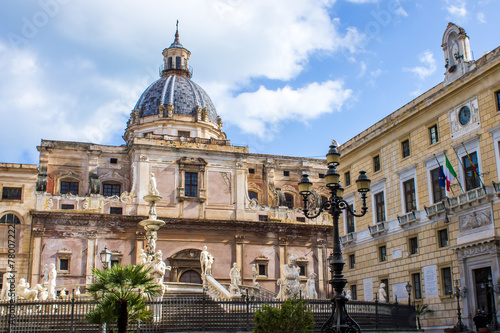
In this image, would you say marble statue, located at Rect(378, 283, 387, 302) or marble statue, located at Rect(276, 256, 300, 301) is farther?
marble statue, located at Rect(378, 283, 387, 302)

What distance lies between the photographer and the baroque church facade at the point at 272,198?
83.4 feet

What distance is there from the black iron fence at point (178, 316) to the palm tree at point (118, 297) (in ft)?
8.59

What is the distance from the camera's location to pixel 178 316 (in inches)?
845

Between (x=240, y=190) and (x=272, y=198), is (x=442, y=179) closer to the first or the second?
(x=240, y=190)

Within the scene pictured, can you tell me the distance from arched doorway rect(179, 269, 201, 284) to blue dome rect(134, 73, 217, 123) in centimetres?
1594

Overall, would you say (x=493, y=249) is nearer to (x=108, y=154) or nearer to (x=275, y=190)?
(x=275, y=190)

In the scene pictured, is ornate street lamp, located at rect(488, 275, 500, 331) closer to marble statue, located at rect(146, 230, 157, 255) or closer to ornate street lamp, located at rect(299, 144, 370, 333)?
ornate street lamp, located at rect(299, 144, 370, 333)

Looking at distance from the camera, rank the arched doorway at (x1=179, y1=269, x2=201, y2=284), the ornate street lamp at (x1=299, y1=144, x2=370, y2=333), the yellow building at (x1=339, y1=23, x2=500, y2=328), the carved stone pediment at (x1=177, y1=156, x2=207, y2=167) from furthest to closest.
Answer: the carved stone pediment at (x1=177, y1=156, x2=207, y2=167) < the arched doorway at (x1=179, y1=269, x2=201, y2=284) < the yellow building at (x1=339, y1=23, x2=500, y2=328) < the ornate street lamp at (x1=299, y1=144, x2=370, y2=333)

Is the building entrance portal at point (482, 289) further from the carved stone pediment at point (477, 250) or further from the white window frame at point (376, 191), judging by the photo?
the white window frame at point (376, 191)

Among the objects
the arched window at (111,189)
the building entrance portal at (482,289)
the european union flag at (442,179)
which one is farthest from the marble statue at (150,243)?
the arched window at (111,189)

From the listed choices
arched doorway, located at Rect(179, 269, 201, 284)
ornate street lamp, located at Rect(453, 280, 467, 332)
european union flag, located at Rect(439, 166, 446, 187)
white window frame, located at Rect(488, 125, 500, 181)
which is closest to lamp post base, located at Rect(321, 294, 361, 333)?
ornate street lamp, located at Rect(453, 280, 467, 332)

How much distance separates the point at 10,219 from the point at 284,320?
31902 mm

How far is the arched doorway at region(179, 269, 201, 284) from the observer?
4400 centimetres

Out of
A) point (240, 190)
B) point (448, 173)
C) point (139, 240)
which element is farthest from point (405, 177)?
point (139, 240)
